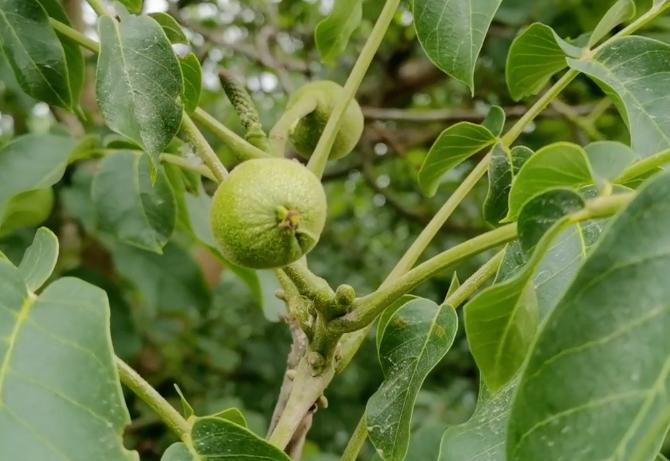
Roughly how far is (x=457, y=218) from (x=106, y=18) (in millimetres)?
2116

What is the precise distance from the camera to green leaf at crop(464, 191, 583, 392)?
562mm

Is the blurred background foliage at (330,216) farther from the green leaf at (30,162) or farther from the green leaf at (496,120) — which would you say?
the green leaf at (496,120)

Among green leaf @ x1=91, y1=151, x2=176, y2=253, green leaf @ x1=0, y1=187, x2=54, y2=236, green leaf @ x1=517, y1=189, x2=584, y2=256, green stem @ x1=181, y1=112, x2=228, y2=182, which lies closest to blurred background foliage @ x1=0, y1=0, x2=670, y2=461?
green leaf @ x1=0, y1=187, x2=54, y2=236

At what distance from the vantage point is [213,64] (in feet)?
8.98

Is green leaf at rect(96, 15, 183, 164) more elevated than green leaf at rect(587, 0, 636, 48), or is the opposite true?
green leaf at rect(587, 0, 636, 48)

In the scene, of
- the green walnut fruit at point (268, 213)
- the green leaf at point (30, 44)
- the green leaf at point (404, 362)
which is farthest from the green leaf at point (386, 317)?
the green leaf at point (30, 44)

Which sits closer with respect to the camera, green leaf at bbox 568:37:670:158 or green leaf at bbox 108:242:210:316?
green leaf at bbox 568:37:670:158

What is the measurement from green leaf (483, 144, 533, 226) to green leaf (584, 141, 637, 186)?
0.13 metres

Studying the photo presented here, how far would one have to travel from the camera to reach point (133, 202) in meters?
1.31

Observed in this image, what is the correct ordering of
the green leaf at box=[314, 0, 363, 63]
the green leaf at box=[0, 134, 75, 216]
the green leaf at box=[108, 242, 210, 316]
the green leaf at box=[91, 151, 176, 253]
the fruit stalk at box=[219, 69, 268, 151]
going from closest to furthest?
the fruit stalk at box=[219, 69, 268, 151] < the green leaf at box=[314, 0, 363, 63] < the green leaf at box=[91, 151, 176, 253] < the green leaf at box=[0, 134, 75, 216] < the green leaf at box=[108, 242, 210, 316]

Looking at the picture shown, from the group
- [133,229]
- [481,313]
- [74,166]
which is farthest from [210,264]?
[481,313]

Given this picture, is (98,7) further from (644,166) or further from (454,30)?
(644,166)

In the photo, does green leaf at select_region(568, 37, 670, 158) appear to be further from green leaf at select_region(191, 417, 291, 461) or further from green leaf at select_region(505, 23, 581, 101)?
green leaf at select_region(191, 417, 291, 461)

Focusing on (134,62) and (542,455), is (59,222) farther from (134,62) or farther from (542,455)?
(542,455)
